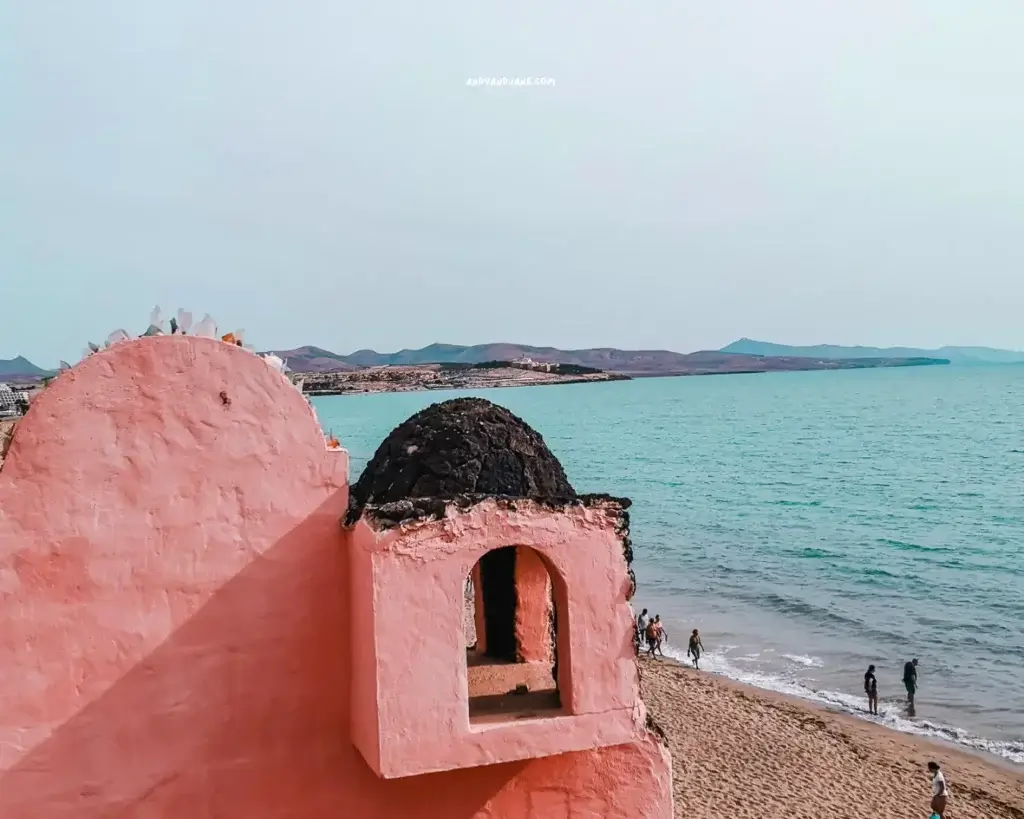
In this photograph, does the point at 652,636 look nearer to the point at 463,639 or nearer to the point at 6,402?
the point at 6,402

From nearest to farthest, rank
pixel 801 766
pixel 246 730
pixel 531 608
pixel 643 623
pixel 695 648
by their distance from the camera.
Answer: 1. pixel 246 730
2. pixel 531 608
3. pixel 801 766
4. pixel 695 648
5. pixel 643 623

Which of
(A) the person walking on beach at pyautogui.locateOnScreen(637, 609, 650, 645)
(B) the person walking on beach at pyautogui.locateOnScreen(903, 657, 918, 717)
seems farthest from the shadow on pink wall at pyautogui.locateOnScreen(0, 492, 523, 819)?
(A) the person walking on beach at pyautogui.locateOnScreen(637, 609, 650, 645)

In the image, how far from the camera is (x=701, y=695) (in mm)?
24891

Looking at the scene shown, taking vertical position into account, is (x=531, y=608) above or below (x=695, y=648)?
above

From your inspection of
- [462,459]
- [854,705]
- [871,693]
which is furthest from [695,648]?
[462,459]

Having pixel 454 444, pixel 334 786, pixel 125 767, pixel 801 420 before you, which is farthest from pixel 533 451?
pixel 801 420

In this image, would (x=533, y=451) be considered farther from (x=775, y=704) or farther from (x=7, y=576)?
(x=775, y=704)

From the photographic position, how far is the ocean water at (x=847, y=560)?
2661 centimetres

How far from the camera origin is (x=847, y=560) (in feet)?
139

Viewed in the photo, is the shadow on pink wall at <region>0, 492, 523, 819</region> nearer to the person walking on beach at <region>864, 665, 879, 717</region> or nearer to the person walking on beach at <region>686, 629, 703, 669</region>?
the person walking on beach at <region>864, 665, 879, 717</region>

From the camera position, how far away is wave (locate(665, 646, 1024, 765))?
22.0 meters

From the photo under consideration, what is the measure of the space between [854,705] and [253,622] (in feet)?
71.0

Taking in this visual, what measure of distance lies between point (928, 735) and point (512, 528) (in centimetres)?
1985

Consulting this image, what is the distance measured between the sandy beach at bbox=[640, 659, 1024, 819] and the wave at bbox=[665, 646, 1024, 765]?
56 centimetres
